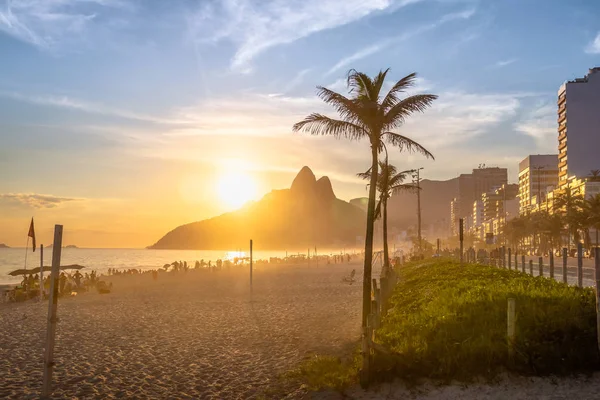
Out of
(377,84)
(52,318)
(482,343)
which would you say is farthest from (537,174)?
(52,318)

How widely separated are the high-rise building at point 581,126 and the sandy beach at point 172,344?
12511 cm

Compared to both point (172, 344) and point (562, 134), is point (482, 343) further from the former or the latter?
point (562, 134)

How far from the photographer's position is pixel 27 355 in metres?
15.1

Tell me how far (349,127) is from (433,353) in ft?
29.3

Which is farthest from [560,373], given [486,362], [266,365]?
[266,365]

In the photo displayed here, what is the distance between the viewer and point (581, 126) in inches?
5197

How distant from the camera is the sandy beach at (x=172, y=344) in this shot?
1169 cm

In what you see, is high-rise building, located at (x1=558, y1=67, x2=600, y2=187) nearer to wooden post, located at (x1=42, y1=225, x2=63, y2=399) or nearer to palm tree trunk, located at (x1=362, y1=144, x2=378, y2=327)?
palm tree trunk, located at (x1=362, y1=144, x2=378, y2=327)

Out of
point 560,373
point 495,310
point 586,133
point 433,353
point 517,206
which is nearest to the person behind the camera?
point 560,373

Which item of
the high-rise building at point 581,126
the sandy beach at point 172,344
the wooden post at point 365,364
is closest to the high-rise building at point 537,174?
the high-rise building at point 581,126

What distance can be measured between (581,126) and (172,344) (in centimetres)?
14287

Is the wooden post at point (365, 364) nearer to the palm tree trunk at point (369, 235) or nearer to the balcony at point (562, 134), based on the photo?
the palm tree trunk at point (369, 235)

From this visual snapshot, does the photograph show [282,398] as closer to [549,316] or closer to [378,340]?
[378,340]

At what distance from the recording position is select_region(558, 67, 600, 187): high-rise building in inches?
5148
